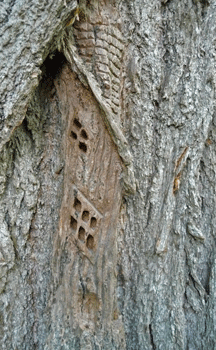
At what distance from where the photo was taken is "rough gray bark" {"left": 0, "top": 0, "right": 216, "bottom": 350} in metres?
1.21

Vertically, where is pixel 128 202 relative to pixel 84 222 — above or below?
above

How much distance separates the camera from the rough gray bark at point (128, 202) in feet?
3.96

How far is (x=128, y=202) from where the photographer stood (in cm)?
130

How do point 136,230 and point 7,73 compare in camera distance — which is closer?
point 7,73

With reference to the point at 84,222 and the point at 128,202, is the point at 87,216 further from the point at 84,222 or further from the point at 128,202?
the point at 128,202

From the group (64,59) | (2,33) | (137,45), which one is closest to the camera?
(2,33)

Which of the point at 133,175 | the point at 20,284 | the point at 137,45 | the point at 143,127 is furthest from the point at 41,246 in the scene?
the point at 137,45

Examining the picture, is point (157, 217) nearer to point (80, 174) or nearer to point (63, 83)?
point (80, 174)

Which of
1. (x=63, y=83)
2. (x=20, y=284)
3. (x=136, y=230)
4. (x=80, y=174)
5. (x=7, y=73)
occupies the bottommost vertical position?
(x=20, y=284)

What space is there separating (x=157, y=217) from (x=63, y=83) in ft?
2.11

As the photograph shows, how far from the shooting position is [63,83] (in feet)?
4.00

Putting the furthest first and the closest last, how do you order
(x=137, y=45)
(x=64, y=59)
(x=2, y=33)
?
(x=137, y=45) → (x=64, y=59) → (x=2, y=33)

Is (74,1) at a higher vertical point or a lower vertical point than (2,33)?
higher

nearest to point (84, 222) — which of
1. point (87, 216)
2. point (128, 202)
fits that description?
point (87, 216)
